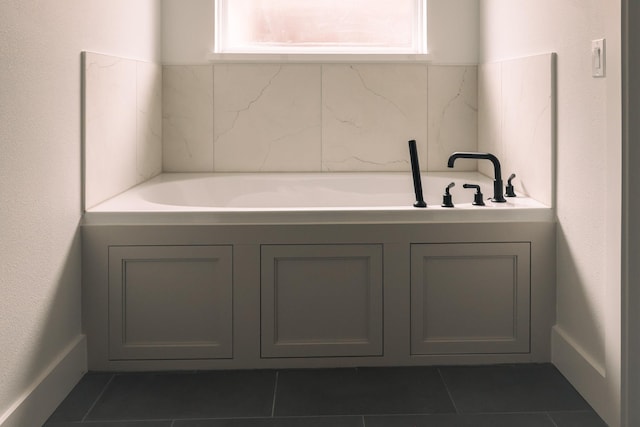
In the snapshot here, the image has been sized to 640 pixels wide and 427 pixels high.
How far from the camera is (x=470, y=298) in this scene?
2498 mm

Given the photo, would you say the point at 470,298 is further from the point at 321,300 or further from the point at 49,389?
the point at 49,389

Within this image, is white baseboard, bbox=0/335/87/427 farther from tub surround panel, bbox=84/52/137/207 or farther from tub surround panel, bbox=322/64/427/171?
tub surround panel, bbox=322/64/427/171

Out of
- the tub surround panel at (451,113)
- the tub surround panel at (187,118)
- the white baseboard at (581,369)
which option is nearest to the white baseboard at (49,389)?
the tub surround panel at (187,118)

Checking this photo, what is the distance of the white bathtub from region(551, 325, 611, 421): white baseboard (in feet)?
1.42

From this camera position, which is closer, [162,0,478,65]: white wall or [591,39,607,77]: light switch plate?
[591,39,607,77]: light switch plate

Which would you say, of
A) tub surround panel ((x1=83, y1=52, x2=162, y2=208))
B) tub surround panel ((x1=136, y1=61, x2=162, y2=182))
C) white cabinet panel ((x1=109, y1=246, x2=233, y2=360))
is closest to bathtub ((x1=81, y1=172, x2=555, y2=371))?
white cabinet panel ((x1=109, y1=246, x2=233, y2=360))

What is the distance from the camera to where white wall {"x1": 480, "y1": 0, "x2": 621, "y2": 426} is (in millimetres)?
1999

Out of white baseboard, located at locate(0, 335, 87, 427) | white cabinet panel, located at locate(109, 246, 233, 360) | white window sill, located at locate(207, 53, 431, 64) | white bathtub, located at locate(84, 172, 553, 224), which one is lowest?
white baseboard, located at locate(0, 335, 87, 427)

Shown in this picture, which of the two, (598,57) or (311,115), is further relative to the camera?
(311,115)

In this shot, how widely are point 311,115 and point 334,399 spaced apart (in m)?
1.82

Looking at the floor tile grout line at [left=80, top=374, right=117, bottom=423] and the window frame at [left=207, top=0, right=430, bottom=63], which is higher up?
the window frame at [left=207, top=0, right=430, bottom=63]

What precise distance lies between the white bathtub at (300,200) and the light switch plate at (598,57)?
1.90ft

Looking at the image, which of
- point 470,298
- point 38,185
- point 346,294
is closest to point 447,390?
point 470,298

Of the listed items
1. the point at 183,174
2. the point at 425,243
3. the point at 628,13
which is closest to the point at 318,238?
the point at 425,243
